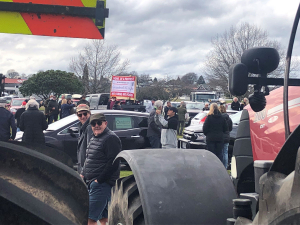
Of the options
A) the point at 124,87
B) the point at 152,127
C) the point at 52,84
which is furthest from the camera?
the point at 52,84

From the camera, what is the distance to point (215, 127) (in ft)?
29.1

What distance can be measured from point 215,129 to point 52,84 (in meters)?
40.3

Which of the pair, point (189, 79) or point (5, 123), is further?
point (189, 79)

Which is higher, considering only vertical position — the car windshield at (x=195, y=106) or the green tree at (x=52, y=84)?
the green tree at (x=52, y=84)

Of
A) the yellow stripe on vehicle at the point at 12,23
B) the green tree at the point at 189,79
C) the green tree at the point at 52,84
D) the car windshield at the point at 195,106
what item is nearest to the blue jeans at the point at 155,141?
the yellow stripe on vehicle at the point at 12,23

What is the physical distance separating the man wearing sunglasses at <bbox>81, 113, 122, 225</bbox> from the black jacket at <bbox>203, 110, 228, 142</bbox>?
14.4 ft

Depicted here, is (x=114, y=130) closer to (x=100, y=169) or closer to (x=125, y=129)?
(x=125, y=129)

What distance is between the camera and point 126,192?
2.70 metres

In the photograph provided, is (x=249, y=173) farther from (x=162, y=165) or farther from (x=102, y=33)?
(x=102, y=33)

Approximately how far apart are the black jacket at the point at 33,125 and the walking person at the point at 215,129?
3743 millimetres

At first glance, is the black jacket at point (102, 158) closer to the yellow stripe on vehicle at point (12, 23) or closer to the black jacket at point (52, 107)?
the yellow stripe on vehicle at point (12, 23)

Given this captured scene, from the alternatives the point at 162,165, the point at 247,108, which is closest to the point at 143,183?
the point at 162,165

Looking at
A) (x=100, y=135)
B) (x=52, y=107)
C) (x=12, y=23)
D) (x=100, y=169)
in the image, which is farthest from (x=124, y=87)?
(x=12, y=23)

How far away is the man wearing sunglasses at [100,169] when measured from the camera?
4773mm
